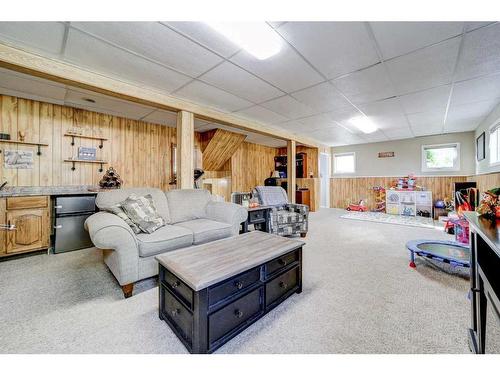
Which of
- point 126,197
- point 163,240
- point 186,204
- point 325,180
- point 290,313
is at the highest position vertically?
point 325,180

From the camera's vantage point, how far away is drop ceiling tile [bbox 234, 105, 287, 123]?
385cm

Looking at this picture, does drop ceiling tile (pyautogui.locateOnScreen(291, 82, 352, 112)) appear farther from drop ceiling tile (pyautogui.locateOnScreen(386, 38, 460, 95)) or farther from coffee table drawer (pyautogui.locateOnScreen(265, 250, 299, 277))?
coffee table drawer (pyautogui.locateOnScreen(265, 250, 299, 277))

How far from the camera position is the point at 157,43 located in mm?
1984

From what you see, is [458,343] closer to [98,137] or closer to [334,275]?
[334,275]

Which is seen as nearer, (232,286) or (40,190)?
(232,286)

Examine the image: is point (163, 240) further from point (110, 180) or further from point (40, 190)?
point (40, 190)

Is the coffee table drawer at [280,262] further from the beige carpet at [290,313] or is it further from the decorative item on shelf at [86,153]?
the decorative item on shelf at [86,153]

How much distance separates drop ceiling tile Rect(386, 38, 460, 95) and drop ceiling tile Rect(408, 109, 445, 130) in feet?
5.13

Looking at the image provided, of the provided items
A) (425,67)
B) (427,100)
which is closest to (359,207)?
(427,100)

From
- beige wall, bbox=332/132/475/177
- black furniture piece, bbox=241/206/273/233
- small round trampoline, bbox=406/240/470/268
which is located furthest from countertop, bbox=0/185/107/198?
beige wall, bbox=332/132/475/177

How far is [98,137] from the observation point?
12.8 feet

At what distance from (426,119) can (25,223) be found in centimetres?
728

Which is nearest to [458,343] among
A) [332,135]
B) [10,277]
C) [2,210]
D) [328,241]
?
[328,241]
